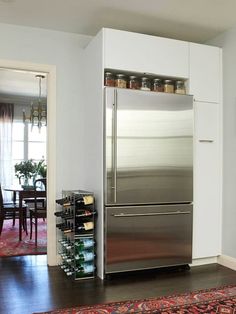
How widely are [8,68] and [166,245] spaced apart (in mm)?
2470

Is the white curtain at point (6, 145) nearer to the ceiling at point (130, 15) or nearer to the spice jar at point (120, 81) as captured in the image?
the ceiling at point (130, 15)

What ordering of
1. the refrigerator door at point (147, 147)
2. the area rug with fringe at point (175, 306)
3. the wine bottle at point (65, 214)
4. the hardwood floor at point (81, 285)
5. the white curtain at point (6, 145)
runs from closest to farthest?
the area rug with fringe at point (175, 306) → the hardwood floor at point (81, 285) → the refrigerator door at point (147, 147) → the wine bottle at point (65, 214) → the white curtain at point (6, 145)

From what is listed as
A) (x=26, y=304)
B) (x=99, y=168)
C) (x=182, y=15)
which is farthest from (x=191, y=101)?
(x=26, y=304)

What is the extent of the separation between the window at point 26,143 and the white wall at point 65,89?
3.93m

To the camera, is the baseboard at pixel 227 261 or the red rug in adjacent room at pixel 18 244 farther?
the red rug in adjacent room at pixel 18 244

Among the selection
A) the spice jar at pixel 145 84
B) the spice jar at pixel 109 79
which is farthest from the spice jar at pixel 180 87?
the spice jar at pixel 109 79

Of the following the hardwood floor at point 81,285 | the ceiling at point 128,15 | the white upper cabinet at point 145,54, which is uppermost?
the ceiling at point 128,15

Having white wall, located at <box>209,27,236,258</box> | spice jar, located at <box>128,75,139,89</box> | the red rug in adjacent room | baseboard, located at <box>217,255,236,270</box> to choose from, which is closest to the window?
the red rug in adjacent room

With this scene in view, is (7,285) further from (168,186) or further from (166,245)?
(168,186)

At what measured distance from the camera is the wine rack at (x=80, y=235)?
3117 millimetres

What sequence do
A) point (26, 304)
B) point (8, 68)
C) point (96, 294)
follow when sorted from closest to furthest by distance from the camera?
point (26, 304)
point (96, 294)
point (8, 68)

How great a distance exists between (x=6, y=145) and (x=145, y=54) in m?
5.00

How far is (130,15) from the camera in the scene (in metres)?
3.23

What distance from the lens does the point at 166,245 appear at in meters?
3.30
